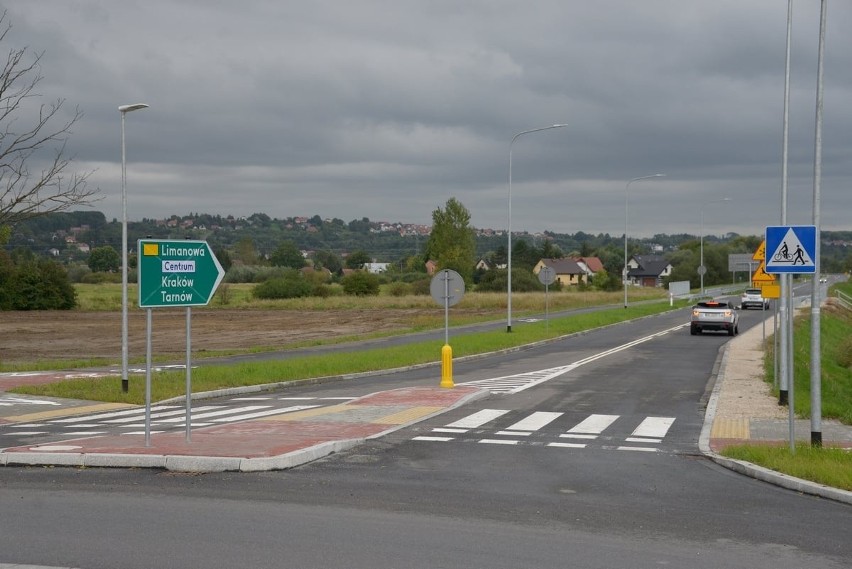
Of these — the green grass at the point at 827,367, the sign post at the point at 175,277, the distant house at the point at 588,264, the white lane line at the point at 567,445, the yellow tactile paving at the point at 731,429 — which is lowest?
the green grass at the point at 827,367

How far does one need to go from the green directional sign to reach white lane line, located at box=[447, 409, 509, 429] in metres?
5.19

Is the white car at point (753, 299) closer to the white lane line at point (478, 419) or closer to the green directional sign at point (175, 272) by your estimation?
the white lane line at point (478, 419)

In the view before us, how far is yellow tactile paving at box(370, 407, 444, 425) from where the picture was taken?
51.4 feet

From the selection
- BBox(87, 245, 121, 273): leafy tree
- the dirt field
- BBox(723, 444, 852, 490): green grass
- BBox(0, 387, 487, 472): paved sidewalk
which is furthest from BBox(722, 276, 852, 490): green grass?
BBox(87, 245, 121, 273): leafy tree

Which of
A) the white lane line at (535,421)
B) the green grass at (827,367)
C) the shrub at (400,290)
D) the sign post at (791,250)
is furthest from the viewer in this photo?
the shrub at (400,290)

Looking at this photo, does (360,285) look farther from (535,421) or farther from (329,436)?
(329,436)

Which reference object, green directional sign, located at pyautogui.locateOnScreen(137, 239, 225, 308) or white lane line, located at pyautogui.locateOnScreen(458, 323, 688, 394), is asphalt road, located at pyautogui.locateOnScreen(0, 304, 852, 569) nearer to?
green directional sign, located at pyautogui.locateOnScreen(137, 239, 225, 308)

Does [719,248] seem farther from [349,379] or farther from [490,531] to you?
[490,531]

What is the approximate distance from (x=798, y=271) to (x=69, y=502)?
8809mm

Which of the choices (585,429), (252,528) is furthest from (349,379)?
(252,528)

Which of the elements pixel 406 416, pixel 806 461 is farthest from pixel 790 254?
pixel 406 416

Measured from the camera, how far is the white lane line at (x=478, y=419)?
1581cm

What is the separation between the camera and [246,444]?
41.8 feet

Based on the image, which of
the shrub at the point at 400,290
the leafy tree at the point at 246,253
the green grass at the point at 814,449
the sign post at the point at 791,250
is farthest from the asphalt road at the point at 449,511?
the leafy tree at the point at 246,253
